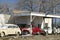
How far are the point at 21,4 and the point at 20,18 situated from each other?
22.7 m

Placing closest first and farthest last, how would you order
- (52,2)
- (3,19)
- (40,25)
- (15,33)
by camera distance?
(15,33) → (3,19) → (40,25) → (52,2)

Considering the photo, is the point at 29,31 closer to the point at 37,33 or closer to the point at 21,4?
the point at 37,33

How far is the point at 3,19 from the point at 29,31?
19.8 feet

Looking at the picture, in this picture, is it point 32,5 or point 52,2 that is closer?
point 52,2

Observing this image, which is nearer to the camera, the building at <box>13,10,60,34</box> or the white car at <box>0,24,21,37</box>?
the white car at <box>0,24,21,37</box>

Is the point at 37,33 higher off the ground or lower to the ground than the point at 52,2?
lower

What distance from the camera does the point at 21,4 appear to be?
59250 mm

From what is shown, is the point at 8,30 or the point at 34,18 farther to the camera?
the point at 34,18

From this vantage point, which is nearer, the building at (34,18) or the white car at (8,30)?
the white car at (8,30)

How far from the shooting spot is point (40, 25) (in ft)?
126

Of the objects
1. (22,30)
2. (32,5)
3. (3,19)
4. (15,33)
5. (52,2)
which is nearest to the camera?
(15,33)

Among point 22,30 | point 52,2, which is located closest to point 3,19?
point 22,30

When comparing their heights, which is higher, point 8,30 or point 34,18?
point 34,18

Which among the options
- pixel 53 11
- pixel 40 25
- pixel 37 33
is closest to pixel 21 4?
pixel 53 11
